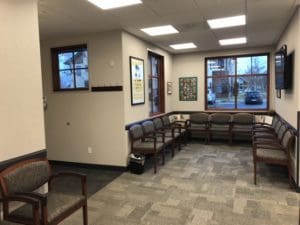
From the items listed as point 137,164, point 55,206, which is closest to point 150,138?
point 137,164

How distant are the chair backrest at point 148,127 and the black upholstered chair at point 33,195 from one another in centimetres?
268

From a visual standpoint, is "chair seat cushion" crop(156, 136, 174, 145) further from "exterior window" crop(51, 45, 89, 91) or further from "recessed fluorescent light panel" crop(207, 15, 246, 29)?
"recessed fluorescent light panel" crop(207, 15, 246, 29)

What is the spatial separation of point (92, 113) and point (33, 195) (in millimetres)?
2850

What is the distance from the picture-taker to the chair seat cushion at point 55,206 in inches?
82.7

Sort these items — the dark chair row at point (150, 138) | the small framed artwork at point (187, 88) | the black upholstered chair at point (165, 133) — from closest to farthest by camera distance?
the dark chair row at point (150, 138) < the black upholstered chair at point (165, 133) < the small framed artwork at point (187, 88)

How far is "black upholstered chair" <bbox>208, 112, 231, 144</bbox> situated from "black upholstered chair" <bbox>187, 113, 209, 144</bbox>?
134 mm

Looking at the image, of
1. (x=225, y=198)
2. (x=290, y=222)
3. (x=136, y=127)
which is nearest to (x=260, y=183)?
(x=225, y=198)

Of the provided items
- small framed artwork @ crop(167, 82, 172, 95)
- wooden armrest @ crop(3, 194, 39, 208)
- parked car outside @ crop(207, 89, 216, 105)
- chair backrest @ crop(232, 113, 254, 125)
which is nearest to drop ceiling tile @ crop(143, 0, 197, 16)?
wooden armrest @ crop(3, 194, 39, 208)

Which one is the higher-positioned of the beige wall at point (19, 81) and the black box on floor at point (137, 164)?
the beige wall at point (19, 81)

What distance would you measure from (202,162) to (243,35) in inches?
109

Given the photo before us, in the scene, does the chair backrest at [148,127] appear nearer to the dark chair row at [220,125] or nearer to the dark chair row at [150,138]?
the dark chair row at [150,138]

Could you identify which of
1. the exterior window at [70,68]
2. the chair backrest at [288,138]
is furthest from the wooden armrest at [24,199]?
the chair backrest at [288,138]

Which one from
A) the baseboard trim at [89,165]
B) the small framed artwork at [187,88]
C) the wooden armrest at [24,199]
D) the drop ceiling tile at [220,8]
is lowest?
the baseboard trim at [89,165]

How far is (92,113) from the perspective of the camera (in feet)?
15.7
